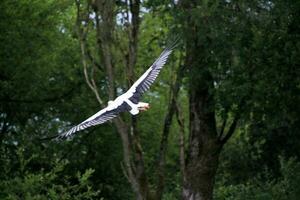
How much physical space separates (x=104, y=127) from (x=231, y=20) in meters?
13.4

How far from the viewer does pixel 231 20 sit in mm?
21250

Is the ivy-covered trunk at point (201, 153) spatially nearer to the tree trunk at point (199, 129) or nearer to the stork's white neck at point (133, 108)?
the tree trunk at point (199, 129)

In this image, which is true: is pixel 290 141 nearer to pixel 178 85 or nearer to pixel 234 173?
pixel 234 173

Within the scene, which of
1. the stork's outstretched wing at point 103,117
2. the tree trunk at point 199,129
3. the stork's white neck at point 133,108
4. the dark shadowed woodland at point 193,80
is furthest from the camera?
the tree trunk at point 199,129

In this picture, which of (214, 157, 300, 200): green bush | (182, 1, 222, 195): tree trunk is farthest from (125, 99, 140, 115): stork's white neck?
(214, 157, 300, 200): green bush

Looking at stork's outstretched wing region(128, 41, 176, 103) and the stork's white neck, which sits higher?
stork's outstretched wing region(128, 41, 176, 103)

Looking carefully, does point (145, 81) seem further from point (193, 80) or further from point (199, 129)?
point (199, 129)

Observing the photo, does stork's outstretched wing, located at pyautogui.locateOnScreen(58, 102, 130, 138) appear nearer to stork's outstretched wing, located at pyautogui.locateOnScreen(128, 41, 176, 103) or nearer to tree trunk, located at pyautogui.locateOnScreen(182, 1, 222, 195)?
stork's outstretched wing, located at pyautogui.locateOnScreen(128, 41, 176, 103)

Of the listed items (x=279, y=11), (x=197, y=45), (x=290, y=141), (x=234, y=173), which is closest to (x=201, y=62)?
(x=197, y=45)

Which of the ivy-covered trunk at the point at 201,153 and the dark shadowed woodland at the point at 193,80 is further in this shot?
the ivy-covered trunk at the point at 201,153

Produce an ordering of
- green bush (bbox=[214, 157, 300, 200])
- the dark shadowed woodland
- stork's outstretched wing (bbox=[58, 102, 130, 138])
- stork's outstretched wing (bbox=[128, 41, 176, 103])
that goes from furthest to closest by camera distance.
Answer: green bush (bbox=[214, 157, 300, 200]) → the dark shadowed woodland → stork's outstretched wing (bbox=[128, 41, 176, 103]) → stork's outstretched wing (bbox=[58, 102, 130, 138])

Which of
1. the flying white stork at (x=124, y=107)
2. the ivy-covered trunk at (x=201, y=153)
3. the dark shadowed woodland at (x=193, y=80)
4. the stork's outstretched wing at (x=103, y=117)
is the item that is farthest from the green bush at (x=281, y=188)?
the stork's outstretched wing at (x=103, y=117)

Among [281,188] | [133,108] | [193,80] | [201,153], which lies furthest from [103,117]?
[281,188]

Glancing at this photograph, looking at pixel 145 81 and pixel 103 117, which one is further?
pixel 145 81
